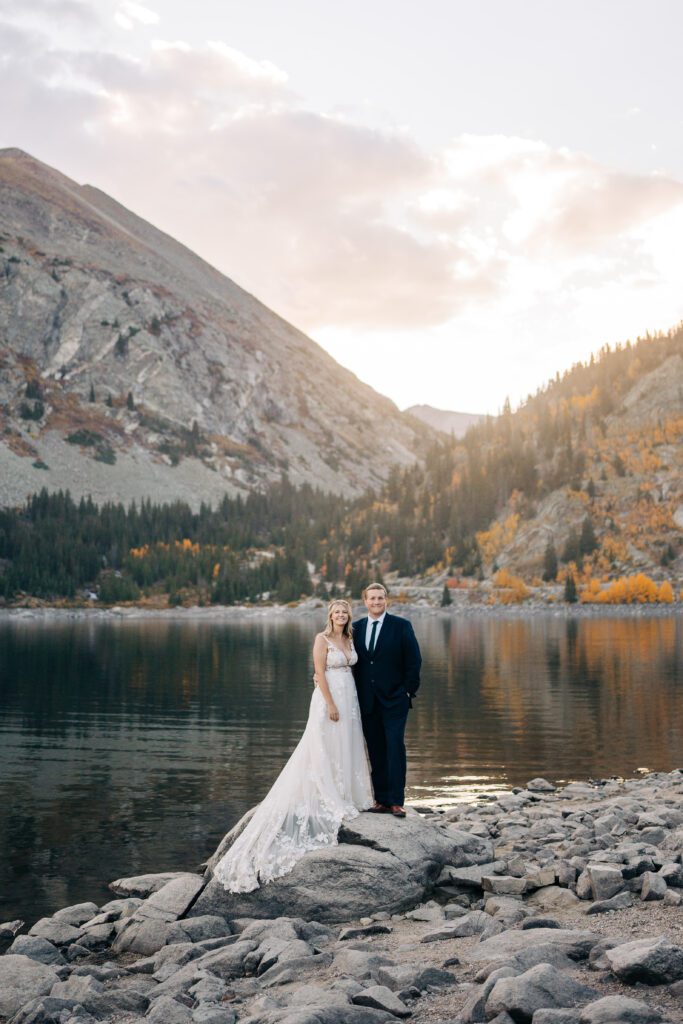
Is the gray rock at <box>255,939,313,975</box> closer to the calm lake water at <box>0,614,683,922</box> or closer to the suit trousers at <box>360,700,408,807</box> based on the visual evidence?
the suit trousers at <box>360,700,408,807</box>

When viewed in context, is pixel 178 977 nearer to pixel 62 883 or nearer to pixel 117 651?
pixel 62 883

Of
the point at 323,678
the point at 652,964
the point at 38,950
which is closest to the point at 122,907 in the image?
the point at 38,950

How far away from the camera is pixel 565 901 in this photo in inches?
578

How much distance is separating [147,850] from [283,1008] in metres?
13.6

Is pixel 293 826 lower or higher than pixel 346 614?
lower

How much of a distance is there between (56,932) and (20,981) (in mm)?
3106

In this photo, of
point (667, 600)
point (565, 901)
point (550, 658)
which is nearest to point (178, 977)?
point (565, 901)

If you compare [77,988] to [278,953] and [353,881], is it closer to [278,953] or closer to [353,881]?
[278,953]

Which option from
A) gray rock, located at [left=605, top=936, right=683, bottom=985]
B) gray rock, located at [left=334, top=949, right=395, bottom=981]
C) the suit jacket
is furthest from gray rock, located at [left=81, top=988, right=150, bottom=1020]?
gray rock, located at [left=605, top=936, right=683, bottom=985]

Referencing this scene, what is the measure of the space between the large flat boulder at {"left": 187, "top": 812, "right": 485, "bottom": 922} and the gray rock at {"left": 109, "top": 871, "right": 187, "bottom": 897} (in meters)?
3.38

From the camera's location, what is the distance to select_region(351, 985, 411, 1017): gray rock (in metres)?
10.3

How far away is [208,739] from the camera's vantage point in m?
41.5

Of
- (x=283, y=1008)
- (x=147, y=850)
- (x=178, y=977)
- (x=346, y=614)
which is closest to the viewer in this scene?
(x=283, y=1008)

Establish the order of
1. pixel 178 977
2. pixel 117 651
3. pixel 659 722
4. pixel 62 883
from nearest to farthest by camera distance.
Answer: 1. pixel 178 977
2. pixel 62 883
3. pixel 659 722
4. pixel 117 651
